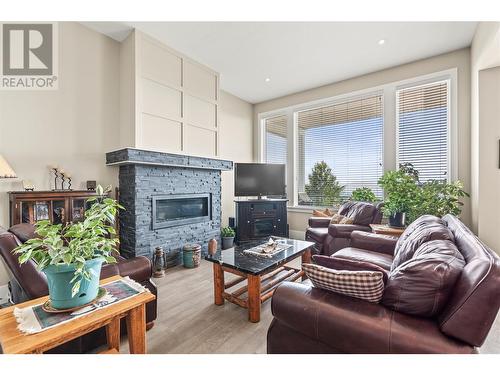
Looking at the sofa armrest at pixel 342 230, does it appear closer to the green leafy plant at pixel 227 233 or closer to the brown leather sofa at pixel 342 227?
the brown leather sofa at pixel 342 227

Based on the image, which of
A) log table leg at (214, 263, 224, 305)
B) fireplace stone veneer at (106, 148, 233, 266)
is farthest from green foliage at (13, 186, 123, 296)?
fireplace stone veneer at (106, 148, 233, 266)

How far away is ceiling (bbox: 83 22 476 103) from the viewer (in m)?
2.91

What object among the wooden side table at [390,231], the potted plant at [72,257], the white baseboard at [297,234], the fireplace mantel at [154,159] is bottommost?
the white baseboard at [297,234]

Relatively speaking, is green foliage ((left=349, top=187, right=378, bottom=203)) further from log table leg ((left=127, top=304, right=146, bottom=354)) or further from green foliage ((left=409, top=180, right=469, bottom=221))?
log table leg ((left=127, top=304, right=146, bottom=354))

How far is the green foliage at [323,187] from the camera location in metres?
4.61

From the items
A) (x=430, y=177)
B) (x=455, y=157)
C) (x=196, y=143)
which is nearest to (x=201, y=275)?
(x=196, y=143)

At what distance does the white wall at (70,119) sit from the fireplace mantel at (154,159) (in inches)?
11.3

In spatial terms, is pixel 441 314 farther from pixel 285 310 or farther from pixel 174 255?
pixel 174 255

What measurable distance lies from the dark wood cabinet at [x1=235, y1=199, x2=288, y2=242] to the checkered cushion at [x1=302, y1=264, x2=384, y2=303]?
3.28 metres

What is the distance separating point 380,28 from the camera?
291cm

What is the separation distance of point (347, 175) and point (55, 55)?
4.61 meters

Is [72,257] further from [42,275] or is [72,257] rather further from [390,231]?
[390,231]

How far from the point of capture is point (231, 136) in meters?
5.08

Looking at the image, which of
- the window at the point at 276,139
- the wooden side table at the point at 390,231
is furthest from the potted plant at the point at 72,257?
the window at the point at 276,139
